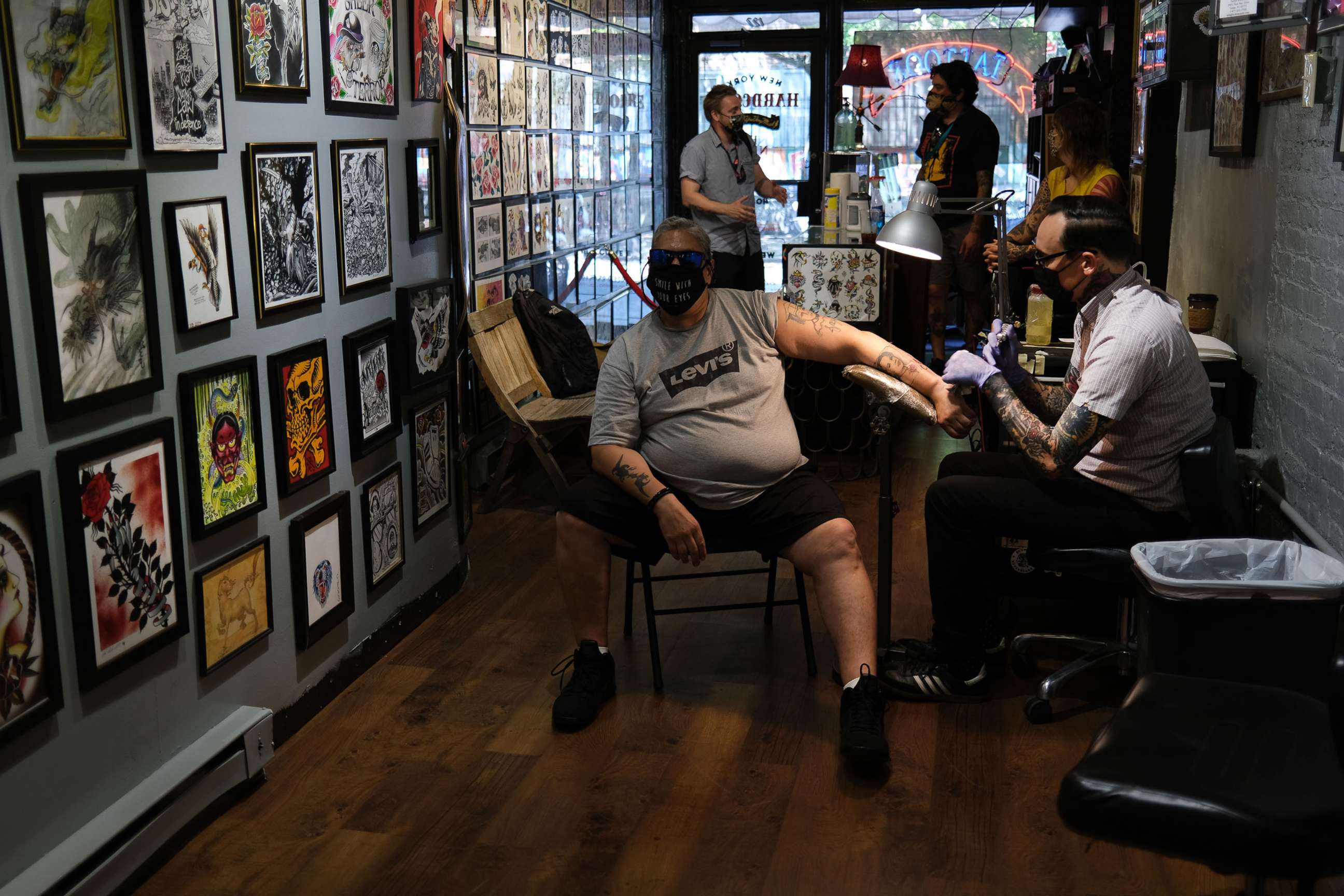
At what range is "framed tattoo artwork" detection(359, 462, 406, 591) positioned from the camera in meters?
3.47

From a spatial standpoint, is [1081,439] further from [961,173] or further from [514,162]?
[961,173]

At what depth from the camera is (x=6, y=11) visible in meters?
2.03

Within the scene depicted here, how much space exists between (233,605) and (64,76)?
1176mm

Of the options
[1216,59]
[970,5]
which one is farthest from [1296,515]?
[970,5]

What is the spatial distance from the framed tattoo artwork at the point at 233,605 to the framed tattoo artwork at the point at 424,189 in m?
1.19

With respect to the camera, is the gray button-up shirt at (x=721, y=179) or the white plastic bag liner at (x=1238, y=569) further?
the gray button-up shirt at (x=721, y=179)

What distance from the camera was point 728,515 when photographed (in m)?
3.22

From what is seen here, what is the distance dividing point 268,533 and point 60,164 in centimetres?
Result: 104

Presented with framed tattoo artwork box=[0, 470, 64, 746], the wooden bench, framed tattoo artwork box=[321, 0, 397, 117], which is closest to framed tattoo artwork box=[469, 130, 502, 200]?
the wooden bench

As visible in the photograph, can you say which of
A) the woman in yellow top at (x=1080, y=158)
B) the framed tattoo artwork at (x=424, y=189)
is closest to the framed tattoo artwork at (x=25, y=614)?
the framed tattoo artwork at (x=424, y=189)

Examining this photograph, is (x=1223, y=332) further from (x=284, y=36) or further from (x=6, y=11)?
(x=6, y=11)

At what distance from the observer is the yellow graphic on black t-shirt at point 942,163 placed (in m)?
6.99

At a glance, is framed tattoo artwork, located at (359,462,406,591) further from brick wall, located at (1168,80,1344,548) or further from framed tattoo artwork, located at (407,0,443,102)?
brick wall, located at (1168,80,1344,548)

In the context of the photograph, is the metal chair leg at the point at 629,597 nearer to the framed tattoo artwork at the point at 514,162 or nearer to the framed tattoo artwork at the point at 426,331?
the framed tattoo artwork at the point at 426,331
